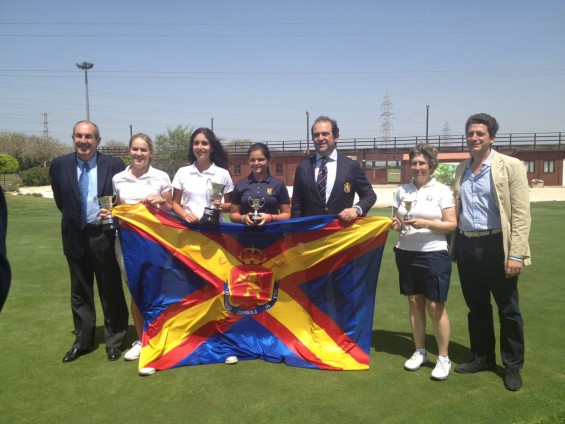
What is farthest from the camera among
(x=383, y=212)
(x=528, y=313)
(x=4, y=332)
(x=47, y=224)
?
(x=383, y=212)

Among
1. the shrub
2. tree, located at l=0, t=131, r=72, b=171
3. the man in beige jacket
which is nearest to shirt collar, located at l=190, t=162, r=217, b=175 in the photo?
the man in beige jacket

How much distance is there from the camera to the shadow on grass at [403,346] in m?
4.50

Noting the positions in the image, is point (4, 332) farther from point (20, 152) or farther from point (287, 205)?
point (20, 152)

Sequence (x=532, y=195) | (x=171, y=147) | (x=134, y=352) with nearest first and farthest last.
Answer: (x=134, y=352), (x=532, y=195), (x=171, y=147)

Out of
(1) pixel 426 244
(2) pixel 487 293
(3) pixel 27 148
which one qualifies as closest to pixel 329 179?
(1) pixel 426 244

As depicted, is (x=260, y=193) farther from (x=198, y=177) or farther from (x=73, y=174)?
(x=73, y=174)

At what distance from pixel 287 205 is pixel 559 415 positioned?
2.73 metres

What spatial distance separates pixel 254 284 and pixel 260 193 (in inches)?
33.4

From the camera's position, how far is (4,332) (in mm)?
5086

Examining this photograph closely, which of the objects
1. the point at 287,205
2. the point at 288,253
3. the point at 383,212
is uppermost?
the point at 287,205

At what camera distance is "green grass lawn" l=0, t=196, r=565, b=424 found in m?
3.38

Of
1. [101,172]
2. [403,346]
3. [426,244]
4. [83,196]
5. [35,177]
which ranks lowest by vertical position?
[403,346]

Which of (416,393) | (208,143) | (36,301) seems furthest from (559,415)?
(36,301)

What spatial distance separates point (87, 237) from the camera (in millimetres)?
4531
